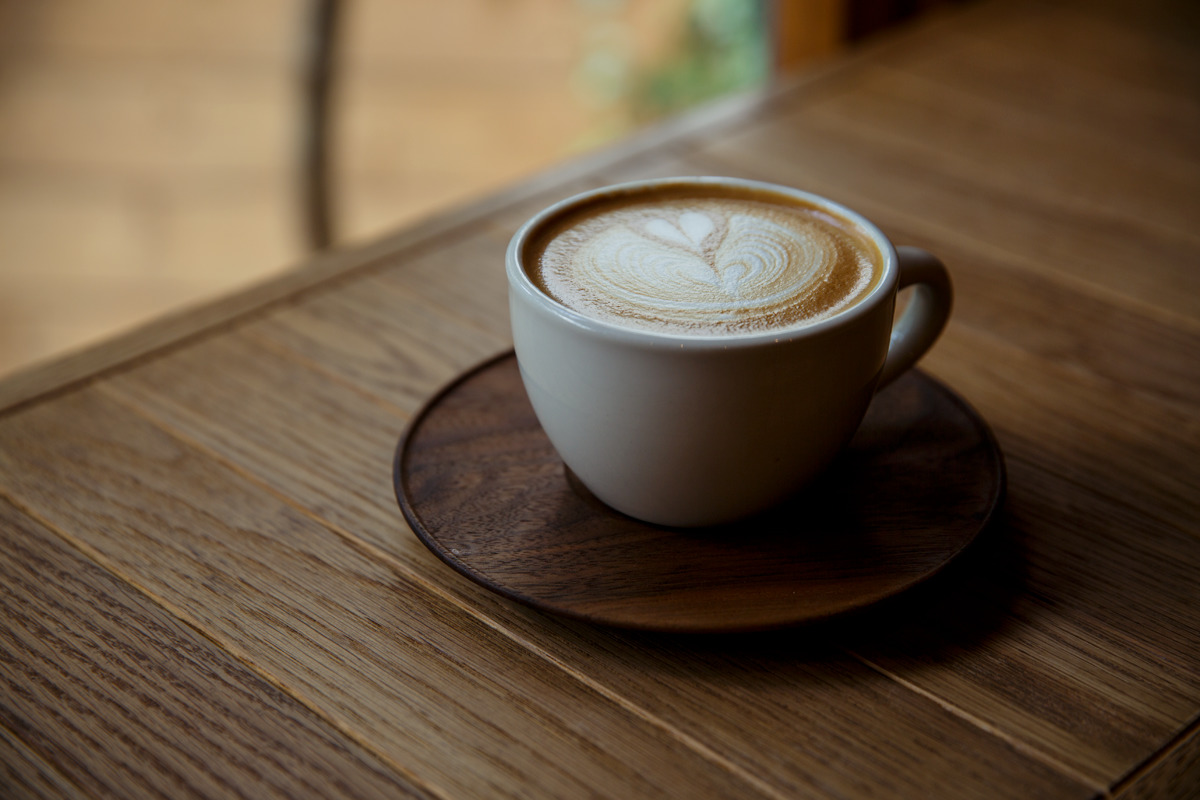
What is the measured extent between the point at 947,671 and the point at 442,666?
21 cm

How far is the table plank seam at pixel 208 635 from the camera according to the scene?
0.44 m

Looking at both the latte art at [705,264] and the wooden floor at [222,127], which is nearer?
the latte art at [705,264]

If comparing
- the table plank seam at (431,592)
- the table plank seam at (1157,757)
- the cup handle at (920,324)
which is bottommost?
the table plank seam at (431,592)

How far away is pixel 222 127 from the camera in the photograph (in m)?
2.74

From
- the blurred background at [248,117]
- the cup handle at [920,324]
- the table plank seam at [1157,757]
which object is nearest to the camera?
the table plank seam at [1157,757]

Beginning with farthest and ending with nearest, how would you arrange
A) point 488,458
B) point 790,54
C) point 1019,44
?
point 790,54, point 1019,44, point 488,458

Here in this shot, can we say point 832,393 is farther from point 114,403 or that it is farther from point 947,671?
point 114,403

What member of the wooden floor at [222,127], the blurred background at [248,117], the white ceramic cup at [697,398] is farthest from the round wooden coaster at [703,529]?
the wooden floor at [222,127]

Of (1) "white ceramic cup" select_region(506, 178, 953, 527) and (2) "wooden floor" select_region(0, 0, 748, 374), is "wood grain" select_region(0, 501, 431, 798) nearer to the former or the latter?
(1) "white ceramic cup" select_region(506, 178, 953, 527)

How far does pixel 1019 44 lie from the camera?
1259 millimetres

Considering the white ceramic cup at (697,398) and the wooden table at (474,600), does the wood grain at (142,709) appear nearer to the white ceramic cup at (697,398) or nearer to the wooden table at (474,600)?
the wooden table at (474,600)

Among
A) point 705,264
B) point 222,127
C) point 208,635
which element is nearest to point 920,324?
point 705,264

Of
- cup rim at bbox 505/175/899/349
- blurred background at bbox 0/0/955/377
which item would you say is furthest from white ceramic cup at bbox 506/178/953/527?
blurred background at bbox 0/0/955/377

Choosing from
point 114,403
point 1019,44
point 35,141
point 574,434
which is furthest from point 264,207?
point 574,434
